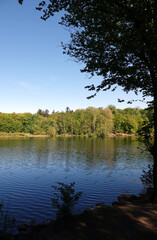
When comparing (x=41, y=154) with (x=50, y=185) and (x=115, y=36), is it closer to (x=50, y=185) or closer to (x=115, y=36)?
(x=50, y=185)

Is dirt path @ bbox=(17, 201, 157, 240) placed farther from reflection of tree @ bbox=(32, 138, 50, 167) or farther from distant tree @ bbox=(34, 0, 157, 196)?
reflection of tree @ bbox=(32, 138, 50, 167)

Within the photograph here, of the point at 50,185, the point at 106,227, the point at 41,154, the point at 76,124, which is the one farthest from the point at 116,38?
the point at 76,124

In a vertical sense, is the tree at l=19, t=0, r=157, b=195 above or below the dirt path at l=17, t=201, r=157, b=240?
above

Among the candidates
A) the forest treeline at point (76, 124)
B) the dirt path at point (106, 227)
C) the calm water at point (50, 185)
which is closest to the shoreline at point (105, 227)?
the dirt path at point (106, 227)

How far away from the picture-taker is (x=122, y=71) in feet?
32.1

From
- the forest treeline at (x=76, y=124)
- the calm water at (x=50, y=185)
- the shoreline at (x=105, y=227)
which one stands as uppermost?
the forest treeline at (x=76, y=124)

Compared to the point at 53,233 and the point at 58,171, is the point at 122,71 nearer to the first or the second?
the point at 53,233

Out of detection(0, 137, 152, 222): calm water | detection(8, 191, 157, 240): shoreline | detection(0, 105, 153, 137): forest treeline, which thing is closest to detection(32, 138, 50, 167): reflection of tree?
detection(0, 137, 152, 222): calm water

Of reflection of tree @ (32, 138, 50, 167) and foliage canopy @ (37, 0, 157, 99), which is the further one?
reflection of tree @ (32, 138, 50, 167)

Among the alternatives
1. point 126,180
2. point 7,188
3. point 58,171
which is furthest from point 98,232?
point 58,171

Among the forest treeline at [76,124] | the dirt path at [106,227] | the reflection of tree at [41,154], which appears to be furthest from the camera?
the forest treeline at [76,124]

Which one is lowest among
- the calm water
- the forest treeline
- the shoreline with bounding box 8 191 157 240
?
the calm water

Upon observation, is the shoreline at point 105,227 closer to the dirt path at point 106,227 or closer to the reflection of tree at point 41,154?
the dirt path at point 106,227

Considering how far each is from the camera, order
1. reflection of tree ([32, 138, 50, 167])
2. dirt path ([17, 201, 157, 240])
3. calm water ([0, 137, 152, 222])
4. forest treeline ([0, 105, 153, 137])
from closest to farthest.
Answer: dirt path ([17, 201, 157, 240])
calm water ([0, 137, 152, 222])
reflection of tree ([32, 138, 50, 167])
forest treeline ([0, 105, 153, 137])
